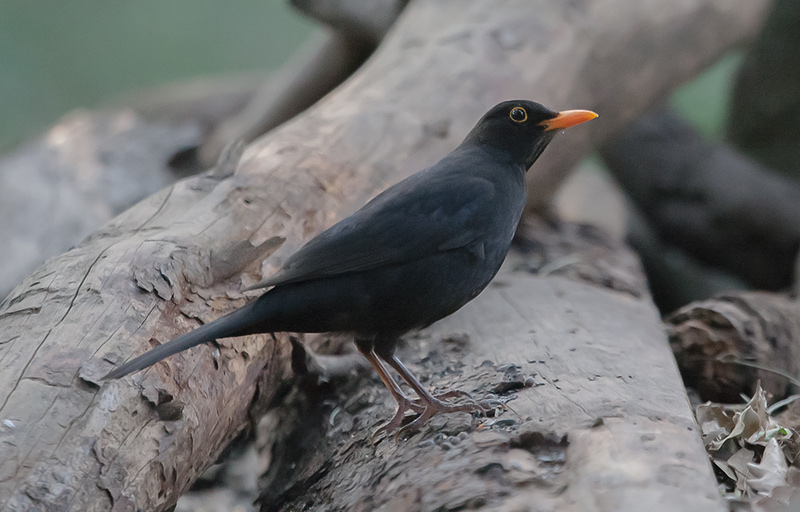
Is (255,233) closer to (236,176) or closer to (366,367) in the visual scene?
(236,176)

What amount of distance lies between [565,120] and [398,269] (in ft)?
3.26

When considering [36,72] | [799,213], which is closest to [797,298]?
[799,213]

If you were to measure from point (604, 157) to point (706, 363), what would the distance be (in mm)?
3921

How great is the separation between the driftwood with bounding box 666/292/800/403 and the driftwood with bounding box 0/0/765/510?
0.92 ft

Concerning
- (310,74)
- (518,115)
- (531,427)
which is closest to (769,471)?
(531,427)

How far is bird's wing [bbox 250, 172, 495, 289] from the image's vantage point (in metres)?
2.52

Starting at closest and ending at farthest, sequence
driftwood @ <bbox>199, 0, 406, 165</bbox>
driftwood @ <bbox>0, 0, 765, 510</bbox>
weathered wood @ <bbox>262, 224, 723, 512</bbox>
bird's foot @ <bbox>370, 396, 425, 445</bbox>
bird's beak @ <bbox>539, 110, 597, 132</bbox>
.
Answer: weathered wood @ <bbox>262, 224, 723, 512</bbox> < driftwood @ <bbox>0, 0, 765, 510</bbox> < bird's foot @ <bbox>370, 396, 425, 445</bbox> < bird's beak @ <bbox>539, 110, 597, 132</bbox> < driftwood @ <bbox>199, 0, 406, 165</bbox>

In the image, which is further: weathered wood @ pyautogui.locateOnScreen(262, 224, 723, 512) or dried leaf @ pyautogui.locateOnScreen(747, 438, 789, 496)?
dried leaf @ pyautogui.locateOnScreen(747, 438, 789, 496)

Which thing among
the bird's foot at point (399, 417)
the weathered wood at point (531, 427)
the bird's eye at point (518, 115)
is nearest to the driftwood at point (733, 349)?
the weathered wood at point (531, 427)

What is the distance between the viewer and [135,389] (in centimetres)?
223

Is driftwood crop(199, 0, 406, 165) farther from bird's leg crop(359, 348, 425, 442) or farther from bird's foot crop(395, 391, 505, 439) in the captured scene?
bird's foot crop(395, 391, 505, 439)

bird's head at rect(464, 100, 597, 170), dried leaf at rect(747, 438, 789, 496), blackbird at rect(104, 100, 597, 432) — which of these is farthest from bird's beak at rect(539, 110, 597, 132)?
dried leaf at rect(747, 438, 789, 496)

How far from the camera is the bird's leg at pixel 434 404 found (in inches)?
97.3

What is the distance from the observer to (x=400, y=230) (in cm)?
261
